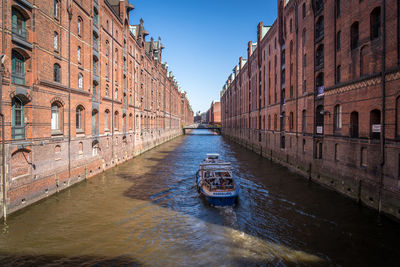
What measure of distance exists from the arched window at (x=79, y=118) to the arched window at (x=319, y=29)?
65.0 feet

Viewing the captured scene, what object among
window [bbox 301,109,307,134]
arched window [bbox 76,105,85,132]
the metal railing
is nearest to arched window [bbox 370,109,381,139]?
window [bbox 301,109,307,134]

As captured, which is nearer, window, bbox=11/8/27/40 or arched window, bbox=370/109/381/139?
window, bbox=11/8/27/40

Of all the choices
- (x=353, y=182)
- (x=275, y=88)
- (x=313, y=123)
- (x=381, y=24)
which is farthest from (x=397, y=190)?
(x=275, y=88)

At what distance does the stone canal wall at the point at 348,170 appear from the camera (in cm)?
1198

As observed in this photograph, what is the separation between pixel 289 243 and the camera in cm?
1026

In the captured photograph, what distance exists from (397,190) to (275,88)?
23326 mm

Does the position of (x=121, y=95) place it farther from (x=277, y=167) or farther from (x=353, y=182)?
(x=353, y=182)

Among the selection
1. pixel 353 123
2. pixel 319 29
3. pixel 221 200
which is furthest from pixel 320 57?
pixel 221 200

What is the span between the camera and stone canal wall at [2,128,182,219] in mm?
12275

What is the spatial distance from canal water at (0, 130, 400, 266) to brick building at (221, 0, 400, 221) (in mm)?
1977

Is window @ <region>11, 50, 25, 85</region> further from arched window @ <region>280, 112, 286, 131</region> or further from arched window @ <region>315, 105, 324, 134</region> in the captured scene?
arched window @ <region>280, 112, 286, 131</region>

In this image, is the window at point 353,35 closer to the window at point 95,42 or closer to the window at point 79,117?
the window at point 79,117

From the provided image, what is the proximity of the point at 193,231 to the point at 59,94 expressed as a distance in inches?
480

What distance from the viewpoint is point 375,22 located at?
1377cm
